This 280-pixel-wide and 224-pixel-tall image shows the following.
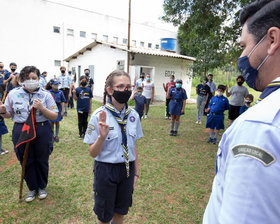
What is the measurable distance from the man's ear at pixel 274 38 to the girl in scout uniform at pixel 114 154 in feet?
4.69

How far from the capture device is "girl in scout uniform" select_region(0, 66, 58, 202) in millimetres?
2908

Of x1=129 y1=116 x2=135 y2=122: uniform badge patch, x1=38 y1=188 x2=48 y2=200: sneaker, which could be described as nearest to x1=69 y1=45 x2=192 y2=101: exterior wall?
x1=38 y1=188 x2=48 y2=200: sneaker

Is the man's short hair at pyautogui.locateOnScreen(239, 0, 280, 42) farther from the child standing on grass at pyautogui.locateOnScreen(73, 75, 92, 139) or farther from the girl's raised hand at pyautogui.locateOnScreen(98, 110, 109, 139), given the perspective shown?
the child standing on grass at pyautogui.locateOnScreen(73, 75, 92, 139)

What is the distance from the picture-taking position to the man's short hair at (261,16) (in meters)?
0.78

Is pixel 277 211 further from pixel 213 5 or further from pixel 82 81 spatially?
pixel 213 5

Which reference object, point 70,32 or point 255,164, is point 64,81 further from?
point 70,32

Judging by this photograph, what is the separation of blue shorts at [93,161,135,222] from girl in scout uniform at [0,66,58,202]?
4.90 ft

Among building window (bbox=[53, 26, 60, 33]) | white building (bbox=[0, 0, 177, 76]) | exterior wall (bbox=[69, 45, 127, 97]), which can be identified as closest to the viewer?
exterior wall (bbox=[69, 45, 127, 97])

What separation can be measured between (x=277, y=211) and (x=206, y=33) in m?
7.99

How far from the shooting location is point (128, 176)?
2049 millimetres

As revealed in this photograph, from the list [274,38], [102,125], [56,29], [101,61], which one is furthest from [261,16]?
[56,29]

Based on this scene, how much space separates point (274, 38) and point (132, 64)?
13025 millimetres

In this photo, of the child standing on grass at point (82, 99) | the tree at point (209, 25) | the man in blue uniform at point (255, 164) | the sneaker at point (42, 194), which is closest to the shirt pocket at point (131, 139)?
the man in blue uniform at point (255, 164)

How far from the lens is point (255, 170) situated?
→ 22.3 inches
